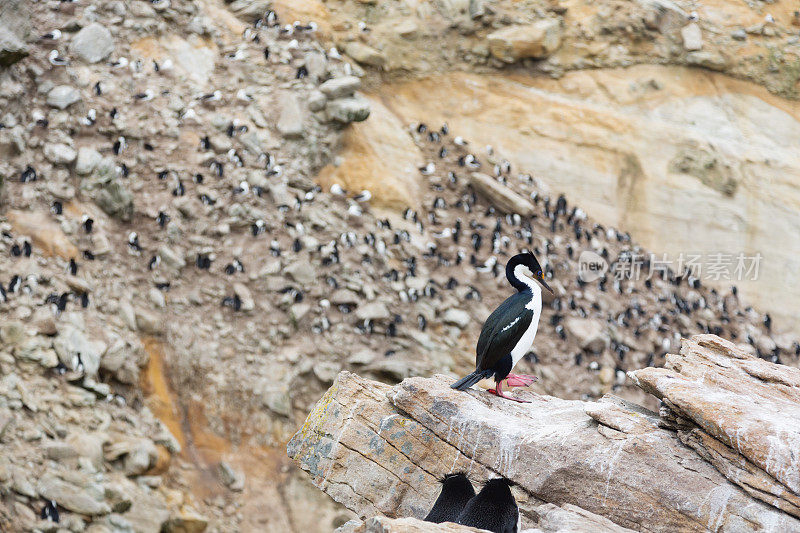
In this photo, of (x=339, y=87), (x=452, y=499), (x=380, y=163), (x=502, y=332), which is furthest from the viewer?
(x=380, y=163)

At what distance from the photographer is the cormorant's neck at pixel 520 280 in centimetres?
910

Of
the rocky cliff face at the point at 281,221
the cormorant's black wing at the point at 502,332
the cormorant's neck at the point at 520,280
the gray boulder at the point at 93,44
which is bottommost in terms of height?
the rocky cliff face at the point at 281,221

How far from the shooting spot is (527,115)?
26.3 m

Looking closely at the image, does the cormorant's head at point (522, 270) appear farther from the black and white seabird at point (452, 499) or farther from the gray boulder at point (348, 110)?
the gray boulder at point (348, 110)

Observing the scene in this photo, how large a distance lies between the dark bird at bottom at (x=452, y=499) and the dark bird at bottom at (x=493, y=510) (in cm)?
24

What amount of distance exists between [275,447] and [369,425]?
1055cm

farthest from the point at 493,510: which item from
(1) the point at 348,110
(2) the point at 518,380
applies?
(1) the point at 348,110

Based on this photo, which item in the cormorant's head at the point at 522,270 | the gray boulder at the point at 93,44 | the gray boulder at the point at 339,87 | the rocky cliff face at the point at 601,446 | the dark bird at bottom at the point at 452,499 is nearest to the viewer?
the rocky cliff face at the point at 601,446

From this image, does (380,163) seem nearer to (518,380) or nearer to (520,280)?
(520,280)

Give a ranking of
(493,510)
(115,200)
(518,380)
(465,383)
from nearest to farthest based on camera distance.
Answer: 1. (493,510)
2. (465,383)
3. (518,380)
4. (115,200)

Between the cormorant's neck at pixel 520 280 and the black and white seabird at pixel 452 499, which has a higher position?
the cormorant's neck at pixel 520 280

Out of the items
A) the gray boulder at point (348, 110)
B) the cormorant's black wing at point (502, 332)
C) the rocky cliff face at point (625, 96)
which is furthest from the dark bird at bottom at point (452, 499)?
the rocky cliff face at point (625, 96)

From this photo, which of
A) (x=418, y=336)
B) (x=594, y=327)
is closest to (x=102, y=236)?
(x=418, y=336)

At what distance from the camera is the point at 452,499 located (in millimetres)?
7520
